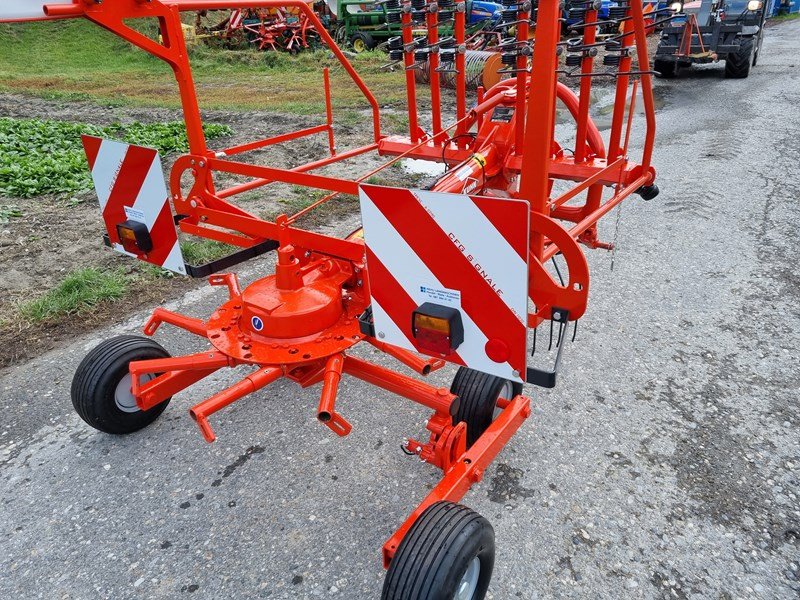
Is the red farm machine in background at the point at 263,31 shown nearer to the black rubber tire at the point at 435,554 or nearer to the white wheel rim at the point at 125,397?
the white wheel rim at the point at 125,397

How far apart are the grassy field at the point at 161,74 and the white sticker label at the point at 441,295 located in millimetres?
8875

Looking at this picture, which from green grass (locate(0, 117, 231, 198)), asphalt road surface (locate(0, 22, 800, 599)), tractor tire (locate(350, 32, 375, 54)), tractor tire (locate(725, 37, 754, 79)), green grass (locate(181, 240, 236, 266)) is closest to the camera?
asphalt road surface (locate(0, 22, 800, 599))

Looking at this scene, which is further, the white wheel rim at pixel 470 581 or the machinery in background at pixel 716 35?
the machinery in background at pixel 716 35

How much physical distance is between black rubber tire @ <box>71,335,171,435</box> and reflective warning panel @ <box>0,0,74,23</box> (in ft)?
4.90

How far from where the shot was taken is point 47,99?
12727 mm

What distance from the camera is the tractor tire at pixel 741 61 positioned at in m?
12.7

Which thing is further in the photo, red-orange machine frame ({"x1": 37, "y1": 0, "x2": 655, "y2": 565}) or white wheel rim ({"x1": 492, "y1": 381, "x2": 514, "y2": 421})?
white wheel rim ({"x1": 492, "y1": 381, "x2": 514, "y2": 421})

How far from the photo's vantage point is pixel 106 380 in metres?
2.79

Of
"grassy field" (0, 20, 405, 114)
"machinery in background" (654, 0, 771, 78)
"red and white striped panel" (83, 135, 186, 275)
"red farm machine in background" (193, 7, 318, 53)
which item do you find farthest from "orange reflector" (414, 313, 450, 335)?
"red farm machine in background" (193, 7, 318, 53)

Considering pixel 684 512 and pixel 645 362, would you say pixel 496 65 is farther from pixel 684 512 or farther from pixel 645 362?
pixel 684 512

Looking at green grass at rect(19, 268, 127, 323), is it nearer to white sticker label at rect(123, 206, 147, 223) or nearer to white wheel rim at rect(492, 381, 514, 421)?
white sticker label at rect(123, 206, 147, 223)

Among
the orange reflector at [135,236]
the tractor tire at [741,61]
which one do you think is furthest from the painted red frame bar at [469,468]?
the tractor tire at [741,61]

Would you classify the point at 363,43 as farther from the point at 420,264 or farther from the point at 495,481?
the point at 420,264

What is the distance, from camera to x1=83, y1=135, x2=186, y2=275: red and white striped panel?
2736mm
